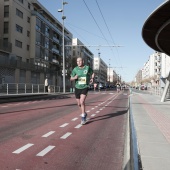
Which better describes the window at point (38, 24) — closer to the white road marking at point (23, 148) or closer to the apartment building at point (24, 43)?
the apartment building at point (24, 43)

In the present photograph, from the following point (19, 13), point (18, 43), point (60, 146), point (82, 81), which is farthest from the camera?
point (19, 13)

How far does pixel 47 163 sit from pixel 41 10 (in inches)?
2675

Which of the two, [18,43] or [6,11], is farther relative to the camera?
[18,43]

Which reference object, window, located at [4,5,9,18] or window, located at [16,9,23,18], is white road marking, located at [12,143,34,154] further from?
window, located at [16,9,23,18]

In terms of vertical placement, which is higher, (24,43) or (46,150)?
(24,43)

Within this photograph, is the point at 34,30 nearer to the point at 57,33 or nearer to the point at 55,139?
the point at 57,33

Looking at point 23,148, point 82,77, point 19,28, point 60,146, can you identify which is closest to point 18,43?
point 19,28

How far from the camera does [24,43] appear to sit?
189 ft

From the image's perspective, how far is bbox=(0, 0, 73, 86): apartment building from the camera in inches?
1810

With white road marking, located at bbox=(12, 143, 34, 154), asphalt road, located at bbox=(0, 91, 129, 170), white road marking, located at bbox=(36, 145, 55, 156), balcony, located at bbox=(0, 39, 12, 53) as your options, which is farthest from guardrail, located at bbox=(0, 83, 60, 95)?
white road marking, located at bbox=(36, 145, 55, 156)

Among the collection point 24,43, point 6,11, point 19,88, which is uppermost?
point 6,11

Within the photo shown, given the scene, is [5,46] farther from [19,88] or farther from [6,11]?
[19,88]

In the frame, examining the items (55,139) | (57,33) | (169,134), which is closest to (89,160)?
(55,139)

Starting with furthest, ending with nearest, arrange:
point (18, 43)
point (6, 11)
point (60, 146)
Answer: point (18, 43) → point (6, 11) → point (60, 146)
